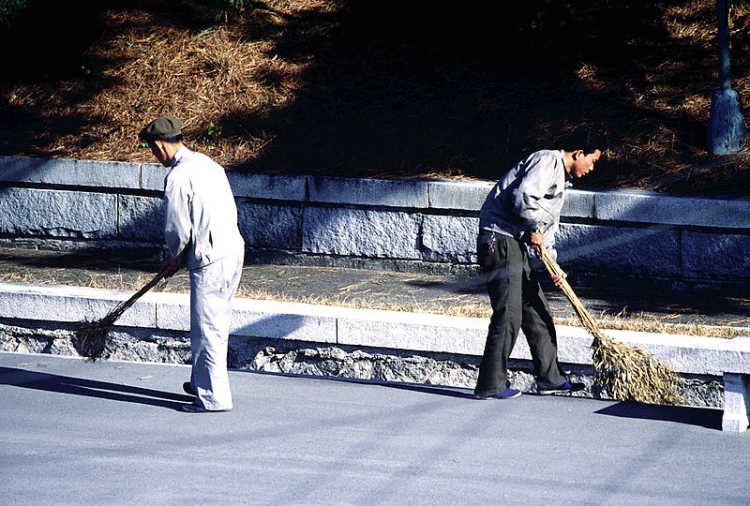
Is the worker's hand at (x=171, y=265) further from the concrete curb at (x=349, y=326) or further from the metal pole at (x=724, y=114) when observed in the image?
the metal pole at (x=724, y=114)

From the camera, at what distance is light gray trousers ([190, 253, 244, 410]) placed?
5387 mm

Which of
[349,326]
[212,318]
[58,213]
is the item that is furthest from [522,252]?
[58,213]

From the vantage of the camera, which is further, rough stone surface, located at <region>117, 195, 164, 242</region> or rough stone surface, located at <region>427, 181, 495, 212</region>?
rough stone surface, located at <region>117, 195, 164, 242</region>

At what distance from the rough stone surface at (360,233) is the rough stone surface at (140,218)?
1.43m

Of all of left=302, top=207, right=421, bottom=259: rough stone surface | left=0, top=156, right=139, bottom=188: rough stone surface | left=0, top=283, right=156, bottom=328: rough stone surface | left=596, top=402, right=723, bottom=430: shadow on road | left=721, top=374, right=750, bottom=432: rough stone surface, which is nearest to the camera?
left=721, top=374, right=750, bottom=432: rough stone surface

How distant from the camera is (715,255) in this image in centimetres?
739

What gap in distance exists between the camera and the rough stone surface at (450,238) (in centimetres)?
804

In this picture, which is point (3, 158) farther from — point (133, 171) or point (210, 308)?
point (210, 308)

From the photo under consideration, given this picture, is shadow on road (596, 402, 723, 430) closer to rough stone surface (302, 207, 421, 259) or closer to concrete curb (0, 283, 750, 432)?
concrete curb (0, 283, 750, 432)

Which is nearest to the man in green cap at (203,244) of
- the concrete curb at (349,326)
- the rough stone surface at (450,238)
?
the concrete curb at (349,326)

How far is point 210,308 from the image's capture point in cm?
539

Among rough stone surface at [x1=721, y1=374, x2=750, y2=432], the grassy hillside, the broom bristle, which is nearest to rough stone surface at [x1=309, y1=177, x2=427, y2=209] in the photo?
the grassy hillside

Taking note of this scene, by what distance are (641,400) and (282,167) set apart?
442 centimetres

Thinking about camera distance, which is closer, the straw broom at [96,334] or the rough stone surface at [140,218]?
the straw broom at [96,334]
